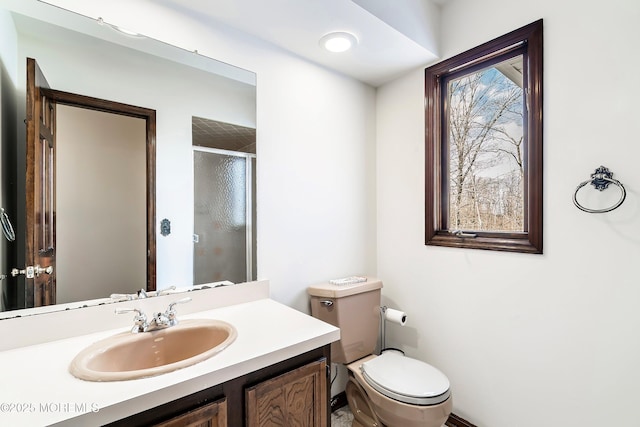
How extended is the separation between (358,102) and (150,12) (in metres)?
1.28

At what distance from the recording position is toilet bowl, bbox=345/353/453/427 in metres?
1.28

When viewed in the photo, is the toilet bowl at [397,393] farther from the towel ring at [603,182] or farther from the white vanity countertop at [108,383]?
the towel ring at [603,182]

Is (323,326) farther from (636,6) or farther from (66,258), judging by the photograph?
(636,6)

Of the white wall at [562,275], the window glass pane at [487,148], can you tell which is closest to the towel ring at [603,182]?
the white wall at [562,275]

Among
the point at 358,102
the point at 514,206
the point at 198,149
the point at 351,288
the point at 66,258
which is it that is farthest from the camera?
the point at 358,102

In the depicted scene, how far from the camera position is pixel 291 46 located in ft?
5.34

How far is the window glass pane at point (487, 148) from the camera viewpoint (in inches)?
Result: 60.7

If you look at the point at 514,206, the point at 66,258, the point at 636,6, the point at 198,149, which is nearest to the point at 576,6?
the point at 636,6

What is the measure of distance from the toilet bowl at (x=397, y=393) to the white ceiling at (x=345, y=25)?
1.73 meters

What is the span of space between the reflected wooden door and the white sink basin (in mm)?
326

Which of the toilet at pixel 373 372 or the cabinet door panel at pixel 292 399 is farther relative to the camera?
the toilet at pixel 373 372

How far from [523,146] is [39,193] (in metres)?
2.13

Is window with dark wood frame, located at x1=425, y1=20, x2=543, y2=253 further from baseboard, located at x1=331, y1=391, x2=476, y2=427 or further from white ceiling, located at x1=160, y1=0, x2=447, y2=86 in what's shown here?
baseboard, located at x1=331, y1=391, x2=476, y2=427

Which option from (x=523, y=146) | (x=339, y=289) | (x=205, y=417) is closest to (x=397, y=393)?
(x=339, y=289)
